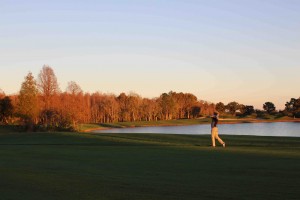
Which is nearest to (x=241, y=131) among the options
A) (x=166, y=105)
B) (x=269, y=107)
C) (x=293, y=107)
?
(x=166, y=105)

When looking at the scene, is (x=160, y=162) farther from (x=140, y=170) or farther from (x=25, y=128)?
(x=25, y=128)

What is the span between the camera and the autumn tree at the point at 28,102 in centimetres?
6288

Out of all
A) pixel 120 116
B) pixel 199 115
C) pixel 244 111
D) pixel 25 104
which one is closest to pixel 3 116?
pixel 25 104

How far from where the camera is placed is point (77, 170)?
13.2 m

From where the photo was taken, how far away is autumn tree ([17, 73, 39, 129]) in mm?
62875

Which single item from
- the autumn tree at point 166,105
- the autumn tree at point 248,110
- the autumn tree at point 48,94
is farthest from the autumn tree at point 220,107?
the autumn tree at point 48,94

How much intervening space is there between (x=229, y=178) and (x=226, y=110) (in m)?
165

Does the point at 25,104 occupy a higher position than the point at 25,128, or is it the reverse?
the point at 25,104

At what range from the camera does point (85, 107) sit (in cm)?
8638

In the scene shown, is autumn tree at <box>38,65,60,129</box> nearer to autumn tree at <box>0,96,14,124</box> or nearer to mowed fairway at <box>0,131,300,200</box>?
autumn tree at <box>0,96,14,124</box>

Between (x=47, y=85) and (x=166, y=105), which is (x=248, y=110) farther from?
(x=47, y=85)

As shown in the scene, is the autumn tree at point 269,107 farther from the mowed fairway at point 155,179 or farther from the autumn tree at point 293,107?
the mowed fairway at point 155,179

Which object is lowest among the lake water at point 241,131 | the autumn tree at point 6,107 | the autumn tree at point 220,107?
the lake water at point 241,131

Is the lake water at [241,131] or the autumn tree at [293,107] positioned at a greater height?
the autumn tree at [293,107]
